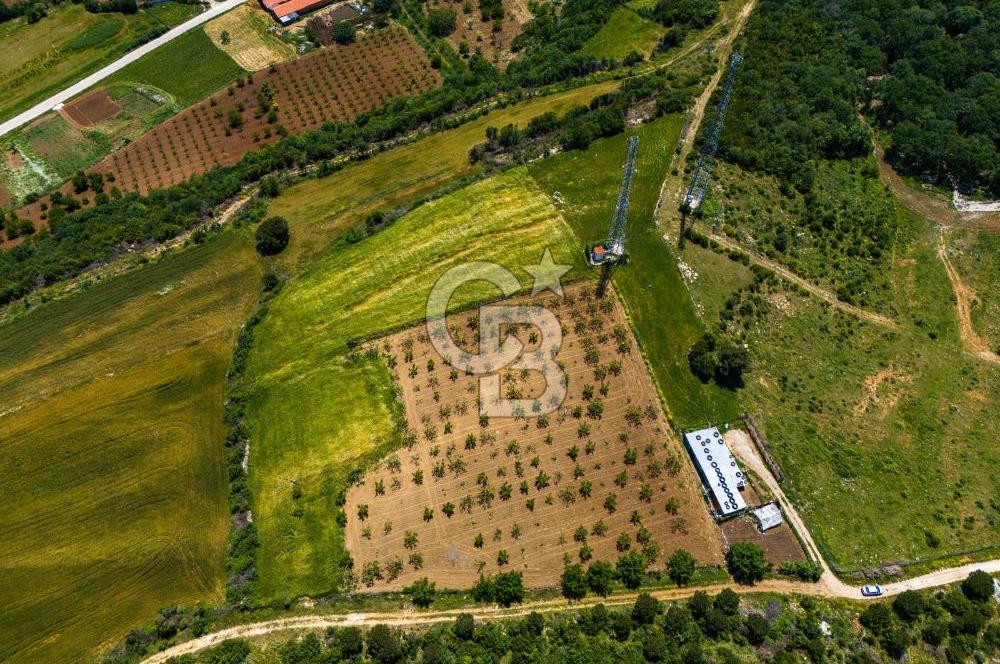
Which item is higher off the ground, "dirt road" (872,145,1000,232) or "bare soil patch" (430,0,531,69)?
"bare soil patch" (430,0,531,69)

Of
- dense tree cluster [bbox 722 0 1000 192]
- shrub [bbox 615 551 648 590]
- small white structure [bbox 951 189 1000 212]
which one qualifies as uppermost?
dense tree cluster [bbox 722 0 1000 192]

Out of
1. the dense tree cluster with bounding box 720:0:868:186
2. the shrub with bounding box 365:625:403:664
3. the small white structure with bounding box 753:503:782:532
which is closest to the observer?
the shrub with bounding box 365:625:403:664

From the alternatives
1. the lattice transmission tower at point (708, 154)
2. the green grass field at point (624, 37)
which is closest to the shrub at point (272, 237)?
the lattice transmission tower at point (708, 154)

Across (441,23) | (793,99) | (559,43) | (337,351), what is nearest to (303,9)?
(441,23)

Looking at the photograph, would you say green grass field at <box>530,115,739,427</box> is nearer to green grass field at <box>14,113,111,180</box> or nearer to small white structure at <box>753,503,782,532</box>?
small white structure at <box>753,503,782,532</box>

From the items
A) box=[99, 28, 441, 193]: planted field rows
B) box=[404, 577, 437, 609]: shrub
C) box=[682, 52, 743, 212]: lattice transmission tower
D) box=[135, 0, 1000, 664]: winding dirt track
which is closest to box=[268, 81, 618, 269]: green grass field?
box=[99, 28, 441, 193]: planted field rows

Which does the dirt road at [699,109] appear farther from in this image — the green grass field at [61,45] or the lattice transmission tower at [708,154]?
the green grass field at [61,45]

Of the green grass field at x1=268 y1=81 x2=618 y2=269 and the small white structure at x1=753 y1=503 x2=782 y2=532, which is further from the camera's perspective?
the green grass field at x1=268 y1=81 x2=618 y2=269
